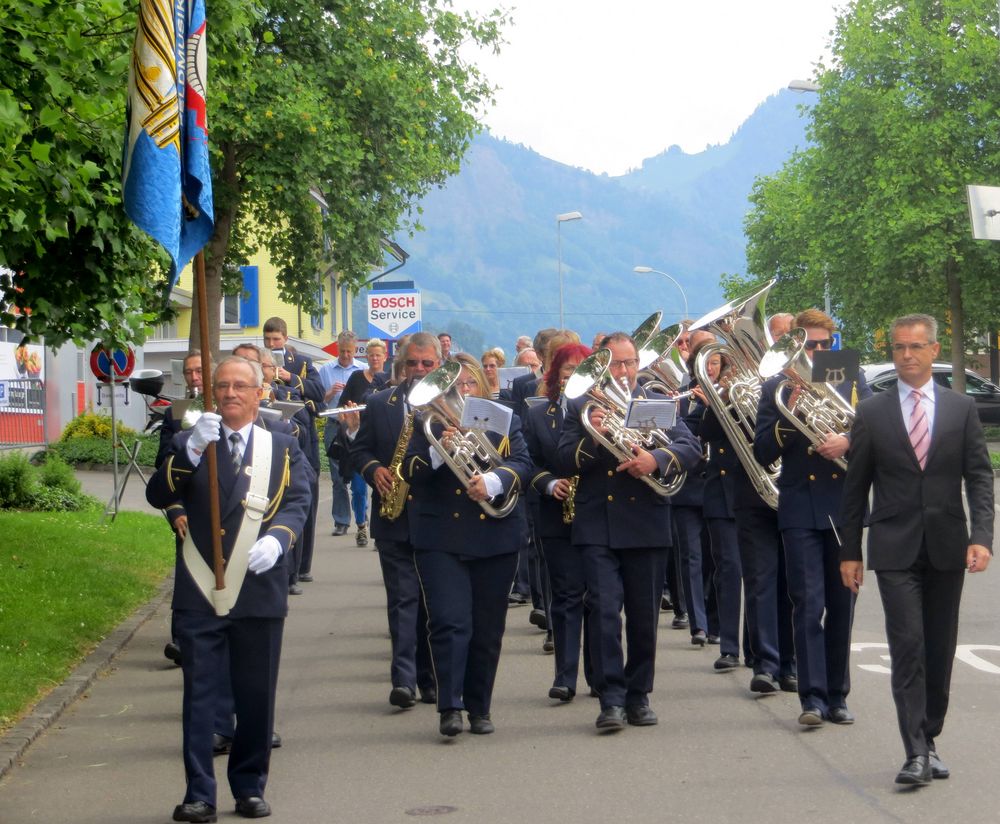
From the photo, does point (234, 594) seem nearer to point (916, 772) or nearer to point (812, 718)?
point (916, 772)

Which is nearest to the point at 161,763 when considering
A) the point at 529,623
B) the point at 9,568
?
the point at 529,623

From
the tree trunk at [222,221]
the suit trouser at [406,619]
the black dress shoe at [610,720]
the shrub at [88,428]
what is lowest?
the black dress shoe at [610,720]

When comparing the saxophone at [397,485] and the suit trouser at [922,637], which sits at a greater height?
the saxophone at [397,485]

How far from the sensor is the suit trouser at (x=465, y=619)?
816cm

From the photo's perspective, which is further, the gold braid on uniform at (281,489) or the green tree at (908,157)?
the green tree at (908,157)

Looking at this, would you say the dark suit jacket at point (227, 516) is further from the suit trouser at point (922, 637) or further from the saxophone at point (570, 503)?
the suit trouser at point (922, 637)

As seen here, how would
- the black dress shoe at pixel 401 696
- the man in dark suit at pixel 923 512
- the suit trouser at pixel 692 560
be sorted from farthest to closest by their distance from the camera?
the suit trouser at pixel 692 560 → the black dress shoe at pixel 401 696 → the man in dark suit at pixel 923 512

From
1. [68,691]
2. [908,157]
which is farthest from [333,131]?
[908,157]

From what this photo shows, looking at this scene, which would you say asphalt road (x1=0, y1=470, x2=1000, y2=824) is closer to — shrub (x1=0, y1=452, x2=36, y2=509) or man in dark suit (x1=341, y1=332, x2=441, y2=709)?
man in dark suit (x1=341, y1=332, x2=441, y2=709)

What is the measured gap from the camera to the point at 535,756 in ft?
25.3

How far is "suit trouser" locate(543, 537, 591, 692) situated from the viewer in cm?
905

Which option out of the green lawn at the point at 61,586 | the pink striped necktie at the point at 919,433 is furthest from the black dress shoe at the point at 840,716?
the green lawn at the point at 61,586

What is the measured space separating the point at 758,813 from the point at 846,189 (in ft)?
128

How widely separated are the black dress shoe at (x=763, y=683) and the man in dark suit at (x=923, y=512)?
1951 mm
